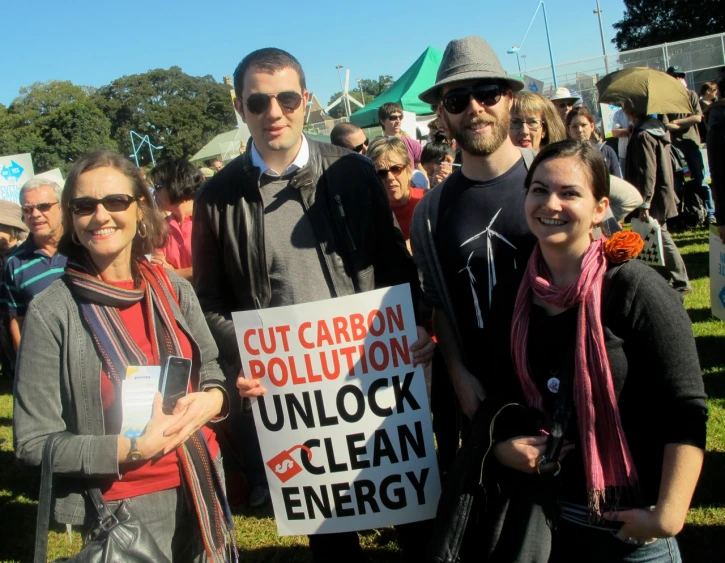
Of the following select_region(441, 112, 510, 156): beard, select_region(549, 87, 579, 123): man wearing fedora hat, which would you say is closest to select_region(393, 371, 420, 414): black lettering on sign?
select_region(441, 112, 510, 156): beard

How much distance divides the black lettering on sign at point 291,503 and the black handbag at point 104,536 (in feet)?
2.38

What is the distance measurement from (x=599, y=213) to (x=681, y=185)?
957 centimetres

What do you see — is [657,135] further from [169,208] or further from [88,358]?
[88,358]

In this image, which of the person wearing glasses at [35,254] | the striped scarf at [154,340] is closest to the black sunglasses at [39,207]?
the person wearing glasses at [35,254]

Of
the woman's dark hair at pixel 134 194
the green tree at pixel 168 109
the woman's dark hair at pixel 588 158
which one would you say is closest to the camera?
the woman's dark hair at pixel 588 158

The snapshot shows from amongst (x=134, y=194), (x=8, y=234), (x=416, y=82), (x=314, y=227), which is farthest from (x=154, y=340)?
(x=416, y=82)

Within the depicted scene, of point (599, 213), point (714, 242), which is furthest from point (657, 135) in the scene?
point (599, 213)

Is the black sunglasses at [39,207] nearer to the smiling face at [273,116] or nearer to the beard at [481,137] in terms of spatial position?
the smiling face at [273,116]

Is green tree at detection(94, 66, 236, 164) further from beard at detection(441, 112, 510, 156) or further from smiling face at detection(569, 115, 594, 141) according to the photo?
beard at detection(441, 112, 510, 156)

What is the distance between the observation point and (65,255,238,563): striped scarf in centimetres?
226

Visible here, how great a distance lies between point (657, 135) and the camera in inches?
281

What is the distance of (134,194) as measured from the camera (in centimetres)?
248

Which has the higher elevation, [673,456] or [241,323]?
[241,323]

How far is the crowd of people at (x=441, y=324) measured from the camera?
1882mm
